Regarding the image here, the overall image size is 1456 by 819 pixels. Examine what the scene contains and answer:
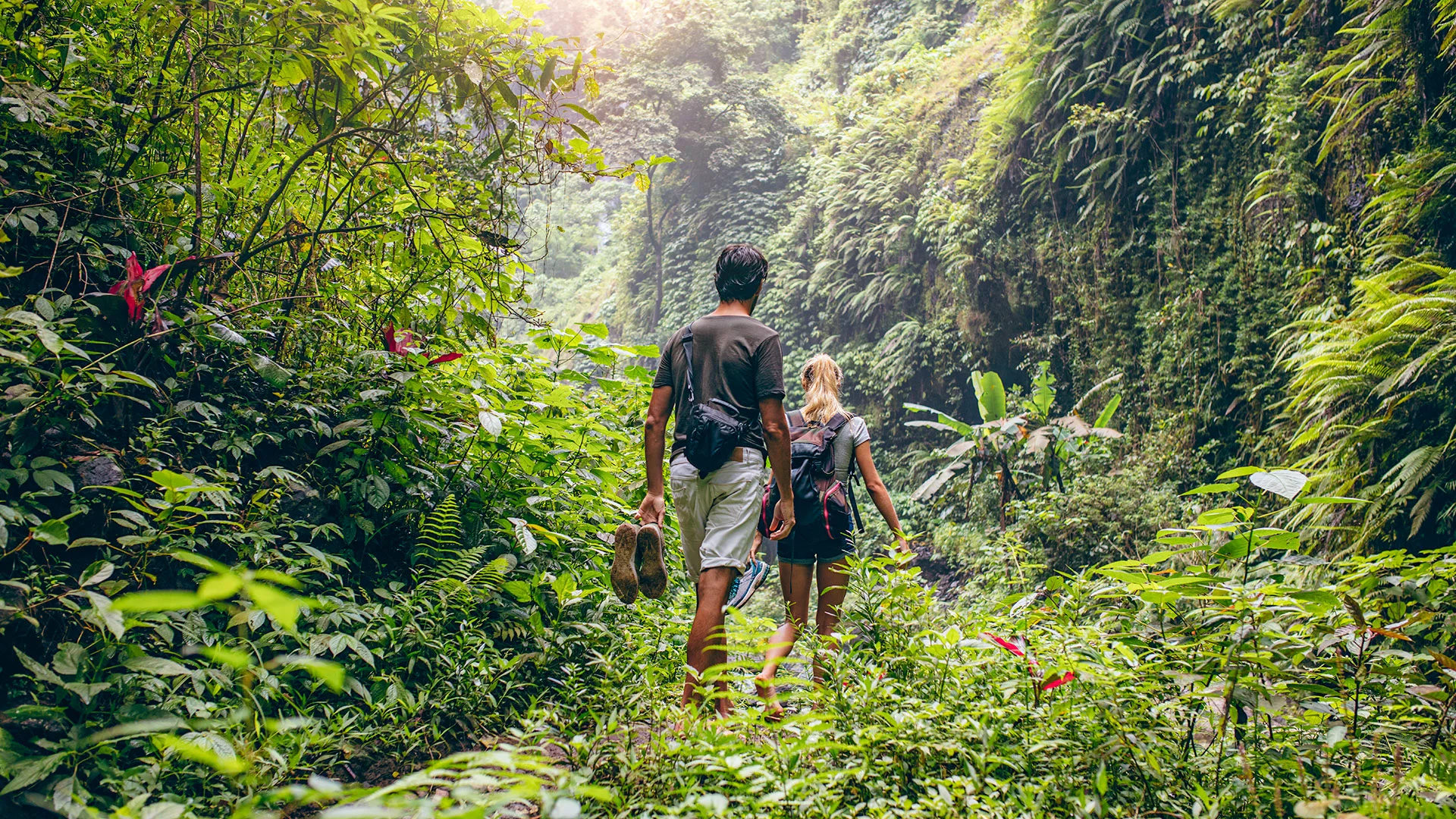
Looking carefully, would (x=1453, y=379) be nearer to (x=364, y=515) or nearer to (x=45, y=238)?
(x=364, y=515)

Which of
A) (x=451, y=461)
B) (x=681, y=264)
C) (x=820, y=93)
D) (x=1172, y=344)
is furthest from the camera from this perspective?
(x=681, y=264)

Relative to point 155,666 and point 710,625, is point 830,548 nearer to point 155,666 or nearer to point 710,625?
point 710,625

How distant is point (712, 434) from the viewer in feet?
11.3

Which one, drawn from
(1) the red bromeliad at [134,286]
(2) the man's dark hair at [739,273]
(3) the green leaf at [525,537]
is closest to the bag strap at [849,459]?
(2) the man's dark hair at [739,273]

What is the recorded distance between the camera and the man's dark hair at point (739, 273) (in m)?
3.71

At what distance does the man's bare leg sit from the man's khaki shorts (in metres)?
0.05

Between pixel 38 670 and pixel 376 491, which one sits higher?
pixel 376 491

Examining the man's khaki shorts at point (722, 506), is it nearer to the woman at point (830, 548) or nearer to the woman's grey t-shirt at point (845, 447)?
the woman at point (830, 548)

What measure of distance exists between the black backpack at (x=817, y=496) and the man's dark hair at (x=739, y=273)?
0.93 metres

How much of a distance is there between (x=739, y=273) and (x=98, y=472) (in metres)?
2.66

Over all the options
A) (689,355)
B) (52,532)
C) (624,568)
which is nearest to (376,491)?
(624,568)

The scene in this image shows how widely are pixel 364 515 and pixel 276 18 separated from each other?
2355 mm

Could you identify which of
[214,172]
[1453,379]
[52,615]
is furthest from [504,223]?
[1453,379]

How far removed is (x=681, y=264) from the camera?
79.8 feet
